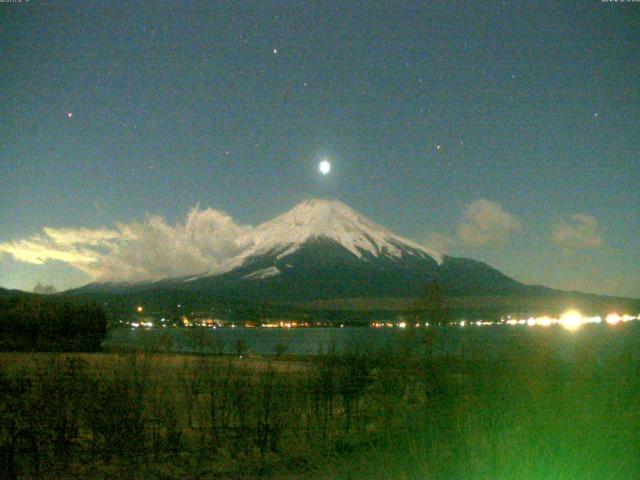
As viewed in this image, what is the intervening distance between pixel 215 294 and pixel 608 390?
141m

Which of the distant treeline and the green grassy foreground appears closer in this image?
the green grassy foreground

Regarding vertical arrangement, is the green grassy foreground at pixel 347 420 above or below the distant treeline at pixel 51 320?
below

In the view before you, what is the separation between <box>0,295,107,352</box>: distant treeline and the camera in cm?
2986

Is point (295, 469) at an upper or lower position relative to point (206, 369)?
lower

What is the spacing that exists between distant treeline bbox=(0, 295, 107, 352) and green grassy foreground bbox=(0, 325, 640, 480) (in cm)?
2066

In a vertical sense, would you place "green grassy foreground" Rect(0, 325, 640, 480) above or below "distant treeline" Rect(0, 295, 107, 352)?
below

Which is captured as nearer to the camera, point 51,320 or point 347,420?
point 347,420

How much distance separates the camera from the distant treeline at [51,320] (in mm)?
29859

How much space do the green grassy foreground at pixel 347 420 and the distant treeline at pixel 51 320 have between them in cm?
2066

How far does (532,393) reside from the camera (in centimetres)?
821

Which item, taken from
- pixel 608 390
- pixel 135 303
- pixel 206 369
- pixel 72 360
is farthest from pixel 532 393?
pixel 135 303

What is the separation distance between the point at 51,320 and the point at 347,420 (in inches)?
970

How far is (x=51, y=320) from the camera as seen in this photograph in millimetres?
31312

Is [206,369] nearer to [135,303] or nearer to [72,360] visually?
[72,360]
